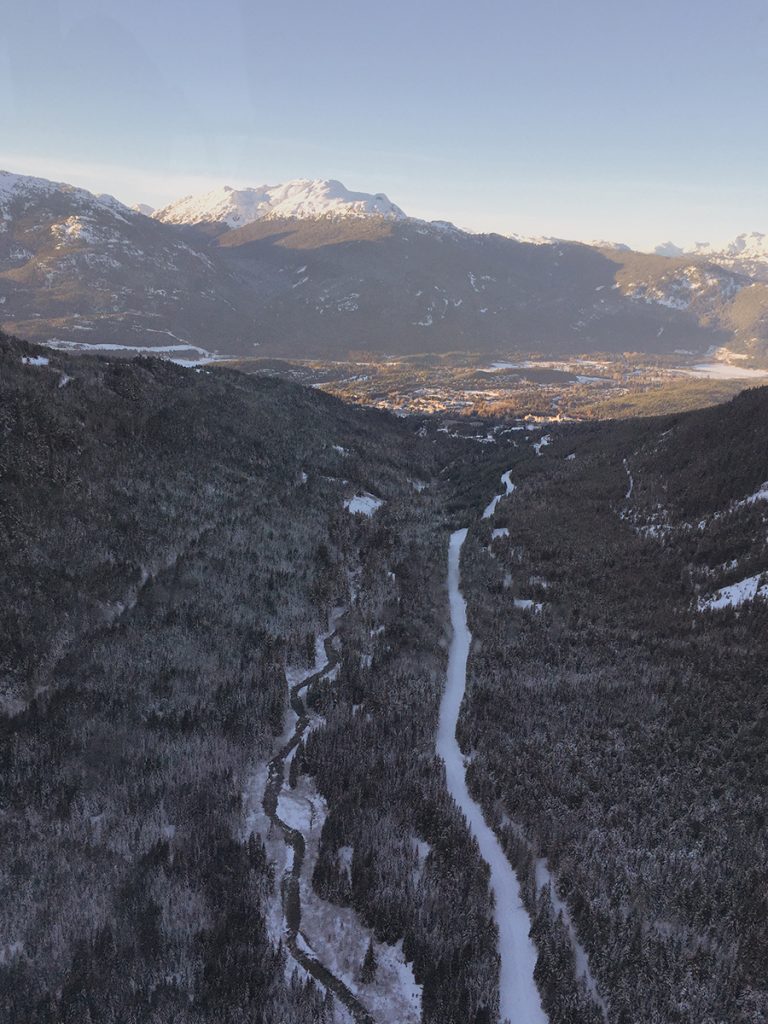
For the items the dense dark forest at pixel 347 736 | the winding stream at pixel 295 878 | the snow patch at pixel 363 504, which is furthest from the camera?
the snow patch at pixel 363 504

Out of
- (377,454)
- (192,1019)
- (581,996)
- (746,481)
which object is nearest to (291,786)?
(192,1019)

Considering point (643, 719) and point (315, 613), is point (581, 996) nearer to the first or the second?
point (643, 719)

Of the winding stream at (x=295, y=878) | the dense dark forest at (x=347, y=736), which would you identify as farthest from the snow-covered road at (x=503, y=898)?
the winding stream at (x=295, y=878)

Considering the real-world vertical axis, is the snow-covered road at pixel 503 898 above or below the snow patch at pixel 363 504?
below

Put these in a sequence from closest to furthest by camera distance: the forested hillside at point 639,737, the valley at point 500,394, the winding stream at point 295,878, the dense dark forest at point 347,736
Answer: the winding stream at point 295,878, the dense dark forest at point 347,736, the forested hillside at point 639,737, the valley at point 500,394

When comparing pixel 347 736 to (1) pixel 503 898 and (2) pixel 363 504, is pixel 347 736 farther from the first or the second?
(2) pixel 363 504

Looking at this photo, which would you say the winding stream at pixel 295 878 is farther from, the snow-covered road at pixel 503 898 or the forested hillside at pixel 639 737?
the forested hillside at pixel 639 737
